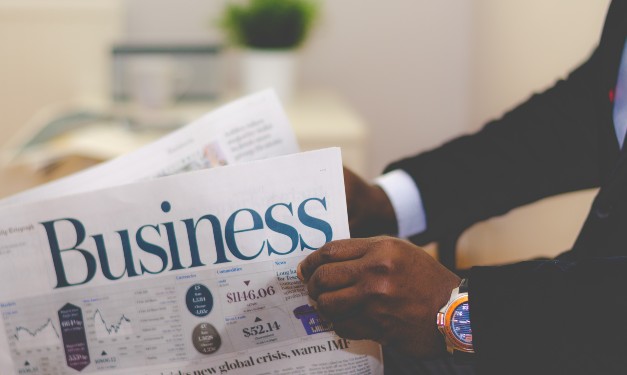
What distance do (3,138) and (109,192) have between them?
1613mm

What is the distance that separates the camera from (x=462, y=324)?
0.55 m

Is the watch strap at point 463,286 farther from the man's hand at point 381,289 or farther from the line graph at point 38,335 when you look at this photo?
the line graph at point 38,335

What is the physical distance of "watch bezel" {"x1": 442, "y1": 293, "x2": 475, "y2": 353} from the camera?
1.80 feet

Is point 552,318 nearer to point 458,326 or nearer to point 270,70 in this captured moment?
point 458,326

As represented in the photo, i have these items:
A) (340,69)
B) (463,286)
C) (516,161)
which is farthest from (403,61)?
(463,286)

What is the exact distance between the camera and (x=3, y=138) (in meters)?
2.04

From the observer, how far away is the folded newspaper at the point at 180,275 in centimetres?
59

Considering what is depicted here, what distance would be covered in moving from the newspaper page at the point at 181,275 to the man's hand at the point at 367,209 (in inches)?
9.8

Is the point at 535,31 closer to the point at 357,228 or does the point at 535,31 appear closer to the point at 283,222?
the point at 357,228

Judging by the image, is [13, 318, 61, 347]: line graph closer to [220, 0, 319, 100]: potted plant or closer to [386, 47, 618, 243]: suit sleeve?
[386, 47, 618, 243]: suit sleeve

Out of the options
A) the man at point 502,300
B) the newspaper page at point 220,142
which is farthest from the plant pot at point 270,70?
the man at point 502,300

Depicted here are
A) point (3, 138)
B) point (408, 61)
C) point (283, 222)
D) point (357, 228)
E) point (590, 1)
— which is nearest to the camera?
point (283, 222)

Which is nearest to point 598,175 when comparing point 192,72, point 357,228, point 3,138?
point 357,228

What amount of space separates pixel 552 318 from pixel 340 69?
1.74 metres
